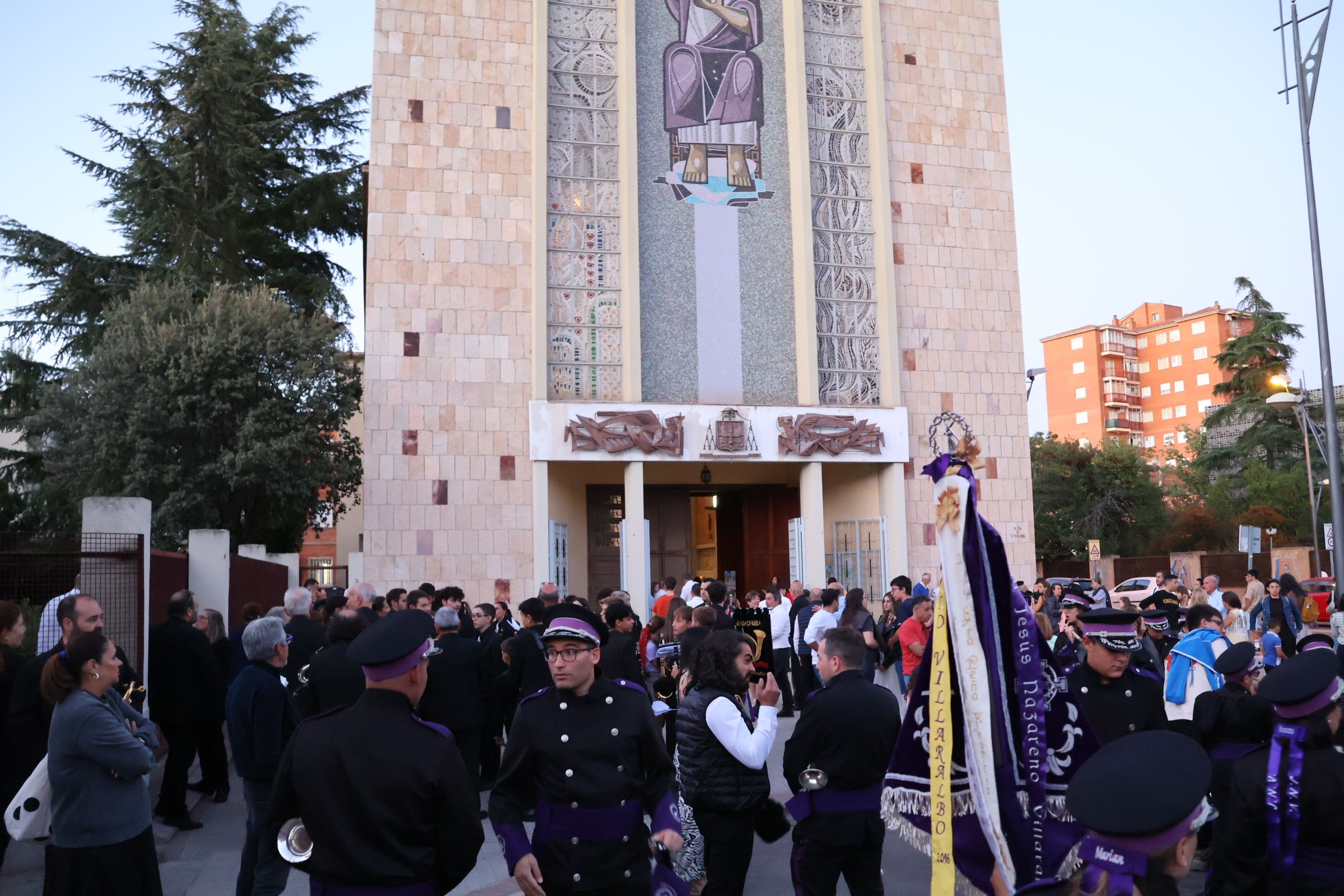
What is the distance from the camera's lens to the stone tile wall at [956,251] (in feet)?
88.8

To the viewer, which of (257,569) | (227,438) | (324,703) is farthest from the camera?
(227,438)

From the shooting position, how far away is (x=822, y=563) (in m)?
25.6

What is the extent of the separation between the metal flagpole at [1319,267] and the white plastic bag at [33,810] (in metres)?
19.5

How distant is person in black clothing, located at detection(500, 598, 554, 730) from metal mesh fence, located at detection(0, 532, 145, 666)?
4.23 metres

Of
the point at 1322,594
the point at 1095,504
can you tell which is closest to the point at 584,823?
the point at 1322,594

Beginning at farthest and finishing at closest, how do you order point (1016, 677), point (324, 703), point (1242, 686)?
point (324, 703) → point (1242, 686) → point (1016, 677)

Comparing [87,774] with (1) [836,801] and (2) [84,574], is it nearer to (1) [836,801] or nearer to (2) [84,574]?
(1) [836,801]

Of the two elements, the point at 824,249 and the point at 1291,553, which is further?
the point at 1291,553

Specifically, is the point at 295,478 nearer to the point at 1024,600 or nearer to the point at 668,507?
the point at 668,507

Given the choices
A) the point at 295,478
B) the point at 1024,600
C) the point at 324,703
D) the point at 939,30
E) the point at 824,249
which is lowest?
the point at 324,703

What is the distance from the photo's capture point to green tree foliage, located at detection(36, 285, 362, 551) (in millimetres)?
22656

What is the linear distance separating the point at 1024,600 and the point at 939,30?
26415 millimetres

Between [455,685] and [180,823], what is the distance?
287cm

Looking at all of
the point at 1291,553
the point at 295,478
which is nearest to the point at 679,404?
the point at 295,478
